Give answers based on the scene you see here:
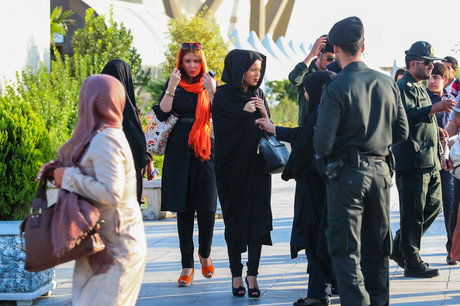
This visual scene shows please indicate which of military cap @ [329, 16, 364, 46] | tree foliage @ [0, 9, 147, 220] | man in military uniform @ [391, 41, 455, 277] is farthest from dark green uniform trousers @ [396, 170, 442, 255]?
tree foliage @ [0, 9, 147, 220]

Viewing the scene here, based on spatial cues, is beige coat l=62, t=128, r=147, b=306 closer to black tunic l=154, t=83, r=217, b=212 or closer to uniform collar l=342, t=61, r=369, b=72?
uniform collar l=342, t=61, r=369, b=72

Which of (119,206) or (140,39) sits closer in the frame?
(119,206)

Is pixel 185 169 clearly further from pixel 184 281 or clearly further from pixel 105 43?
pixel 105 43

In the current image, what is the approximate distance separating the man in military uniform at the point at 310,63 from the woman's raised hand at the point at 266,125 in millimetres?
703

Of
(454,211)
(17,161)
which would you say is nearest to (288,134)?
(17,161)

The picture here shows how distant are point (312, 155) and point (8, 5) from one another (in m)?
6.65

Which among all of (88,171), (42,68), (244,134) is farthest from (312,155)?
(42,68)

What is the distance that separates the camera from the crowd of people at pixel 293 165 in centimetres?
352

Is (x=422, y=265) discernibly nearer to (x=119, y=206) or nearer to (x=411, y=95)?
(x=411, y=95)

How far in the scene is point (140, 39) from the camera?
114ft

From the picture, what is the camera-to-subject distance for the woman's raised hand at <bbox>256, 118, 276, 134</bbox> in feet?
18.6

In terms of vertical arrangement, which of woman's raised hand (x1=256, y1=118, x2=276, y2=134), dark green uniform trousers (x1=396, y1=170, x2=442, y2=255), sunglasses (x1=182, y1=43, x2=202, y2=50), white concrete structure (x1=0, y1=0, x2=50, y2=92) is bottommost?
dark green uniform trousers (x1=396, y1=170, x2=442, y2=255)

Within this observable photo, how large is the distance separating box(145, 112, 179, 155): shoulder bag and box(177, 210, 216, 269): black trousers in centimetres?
64

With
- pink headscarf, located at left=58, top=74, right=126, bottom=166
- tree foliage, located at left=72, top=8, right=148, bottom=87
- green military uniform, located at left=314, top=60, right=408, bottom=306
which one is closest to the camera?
pink headscarf, located at left=58, top=74, right=126, bottom=166
